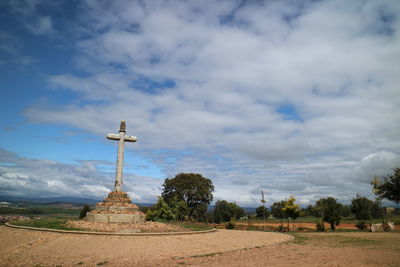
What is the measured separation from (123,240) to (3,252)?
4708 mm

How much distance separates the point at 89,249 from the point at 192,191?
34105 mm

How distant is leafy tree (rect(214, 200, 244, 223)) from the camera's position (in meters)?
60.0

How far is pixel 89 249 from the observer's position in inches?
421

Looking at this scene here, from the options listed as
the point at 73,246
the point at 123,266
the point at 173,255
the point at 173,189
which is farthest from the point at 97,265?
the point at 173,189

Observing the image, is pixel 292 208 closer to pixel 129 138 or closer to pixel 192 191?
pixel 129 138

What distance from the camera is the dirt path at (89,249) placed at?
8.68m

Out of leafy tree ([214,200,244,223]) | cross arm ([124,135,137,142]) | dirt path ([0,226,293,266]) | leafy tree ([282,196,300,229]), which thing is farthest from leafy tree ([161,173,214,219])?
dirt path ([0,226,293,266])

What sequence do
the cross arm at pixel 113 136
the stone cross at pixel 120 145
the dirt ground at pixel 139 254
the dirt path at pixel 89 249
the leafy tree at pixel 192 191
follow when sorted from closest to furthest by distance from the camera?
the dirt ground at pixel 139 254, the dirt path at pixel 89 249, the stone cross at pixel 120 145, the cross arm at pixel 113 136, the leafy tree at pixel 192 191

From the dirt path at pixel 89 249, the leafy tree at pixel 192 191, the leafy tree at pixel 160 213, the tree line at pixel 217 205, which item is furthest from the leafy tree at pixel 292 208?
the leafy tree at pixel 192 191

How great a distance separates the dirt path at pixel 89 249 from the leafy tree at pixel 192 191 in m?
30.0

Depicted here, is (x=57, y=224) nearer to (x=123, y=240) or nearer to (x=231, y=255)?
(x=123, y=240)

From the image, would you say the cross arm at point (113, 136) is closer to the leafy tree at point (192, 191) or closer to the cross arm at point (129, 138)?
the cross arm at point (129, 138)

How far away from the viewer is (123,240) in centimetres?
1290

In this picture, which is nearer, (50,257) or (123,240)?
(50,257)
